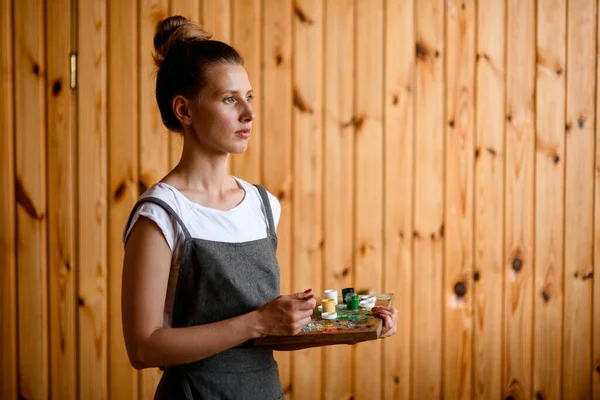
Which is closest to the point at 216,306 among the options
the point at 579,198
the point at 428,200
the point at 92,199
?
the point at 92,199

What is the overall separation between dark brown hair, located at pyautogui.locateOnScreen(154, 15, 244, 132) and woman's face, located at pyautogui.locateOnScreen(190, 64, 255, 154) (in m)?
0.02

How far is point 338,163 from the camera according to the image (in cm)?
244

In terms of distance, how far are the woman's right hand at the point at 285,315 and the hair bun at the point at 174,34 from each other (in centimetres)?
58

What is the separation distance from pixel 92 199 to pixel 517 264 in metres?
1.62

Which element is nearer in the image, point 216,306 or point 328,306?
point 216,306

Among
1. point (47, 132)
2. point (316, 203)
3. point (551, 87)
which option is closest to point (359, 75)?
point (316, 203)

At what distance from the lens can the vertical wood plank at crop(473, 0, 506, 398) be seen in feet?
8.25

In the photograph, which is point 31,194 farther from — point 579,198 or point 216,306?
point 579,198

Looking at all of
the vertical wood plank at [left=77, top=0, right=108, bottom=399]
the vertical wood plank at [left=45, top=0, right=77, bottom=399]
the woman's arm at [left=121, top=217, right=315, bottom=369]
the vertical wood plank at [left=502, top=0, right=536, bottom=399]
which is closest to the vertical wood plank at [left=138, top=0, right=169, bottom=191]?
the vertical wood plank at [left=77, top=0, right=108, bottom=399]

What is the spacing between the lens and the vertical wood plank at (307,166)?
239 centimetres

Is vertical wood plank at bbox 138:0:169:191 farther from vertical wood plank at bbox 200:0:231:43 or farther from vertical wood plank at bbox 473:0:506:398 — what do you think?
vertical wood plank at bbox 473:0:506:398

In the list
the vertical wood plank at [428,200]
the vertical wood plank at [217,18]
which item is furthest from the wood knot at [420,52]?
the vertical wood plank at [217,18]

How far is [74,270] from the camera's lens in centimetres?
230

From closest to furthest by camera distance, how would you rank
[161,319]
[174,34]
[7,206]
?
[161,319] → [174,34] → [7,206]
